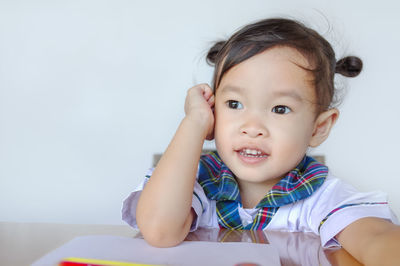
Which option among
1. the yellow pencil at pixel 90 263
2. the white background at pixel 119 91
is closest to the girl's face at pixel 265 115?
the yellow pencil at pixel 90 263

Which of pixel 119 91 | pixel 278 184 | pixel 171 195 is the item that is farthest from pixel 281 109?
pixel 119 91

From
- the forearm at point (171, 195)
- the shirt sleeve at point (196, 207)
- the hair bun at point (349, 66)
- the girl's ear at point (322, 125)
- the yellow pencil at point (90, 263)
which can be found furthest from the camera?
the hair bun at point (349, 66)

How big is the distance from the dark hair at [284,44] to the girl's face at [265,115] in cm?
2

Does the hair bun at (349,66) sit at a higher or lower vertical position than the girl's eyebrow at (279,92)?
higher

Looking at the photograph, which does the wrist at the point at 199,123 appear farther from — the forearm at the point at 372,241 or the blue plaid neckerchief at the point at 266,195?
the forearm at the point at 372,241

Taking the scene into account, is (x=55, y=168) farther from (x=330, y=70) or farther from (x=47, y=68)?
(x=330, y=70)

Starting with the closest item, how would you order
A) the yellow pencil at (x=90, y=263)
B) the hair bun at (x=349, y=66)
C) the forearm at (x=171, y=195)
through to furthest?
1. the yellow pencil at (x=90, y=263)
2. the forearm at (x=171, y=195)
3. the hair bun at (x=349, y=66)

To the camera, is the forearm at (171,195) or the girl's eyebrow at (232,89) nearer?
the forearm at (171,195)

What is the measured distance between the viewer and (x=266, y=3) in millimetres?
1769

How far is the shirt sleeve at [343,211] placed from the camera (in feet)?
1.98

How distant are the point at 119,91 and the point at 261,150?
1260 mm

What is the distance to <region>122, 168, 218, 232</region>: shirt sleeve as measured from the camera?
691 millimetres

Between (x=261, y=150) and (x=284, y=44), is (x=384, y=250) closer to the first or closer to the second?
(x=261, y=150)

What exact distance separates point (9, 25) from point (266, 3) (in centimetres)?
120
